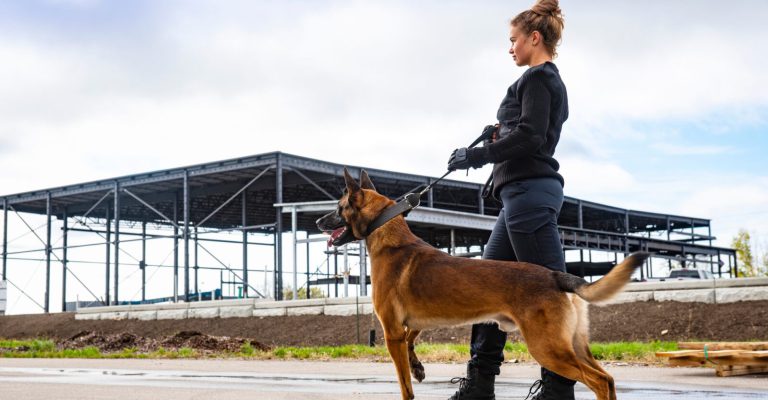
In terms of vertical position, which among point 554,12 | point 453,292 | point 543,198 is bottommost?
point 453,292

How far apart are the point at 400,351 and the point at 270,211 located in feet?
127

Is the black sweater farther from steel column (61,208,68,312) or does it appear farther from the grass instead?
steel column (61,208,68,312)

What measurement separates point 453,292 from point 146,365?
8825mm

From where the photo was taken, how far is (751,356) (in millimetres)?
8219

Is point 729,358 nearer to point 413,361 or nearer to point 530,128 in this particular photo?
point 413,361

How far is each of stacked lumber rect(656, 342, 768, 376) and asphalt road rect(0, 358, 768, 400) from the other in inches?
5.1

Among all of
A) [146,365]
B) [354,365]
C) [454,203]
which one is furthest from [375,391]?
[454,203]

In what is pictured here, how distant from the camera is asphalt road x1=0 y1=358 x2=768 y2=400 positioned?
22.5 feet

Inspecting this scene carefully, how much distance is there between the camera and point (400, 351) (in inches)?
190

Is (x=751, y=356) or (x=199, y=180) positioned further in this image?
(x=199, y=180)

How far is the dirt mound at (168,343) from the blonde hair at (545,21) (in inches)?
462

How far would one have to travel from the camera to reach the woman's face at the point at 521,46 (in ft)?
16.6

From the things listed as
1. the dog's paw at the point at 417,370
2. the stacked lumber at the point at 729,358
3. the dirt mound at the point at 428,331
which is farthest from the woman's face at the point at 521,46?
the dirt mound at the point at 428,331

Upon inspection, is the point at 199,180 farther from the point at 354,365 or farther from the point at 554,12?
the point at 554,12
